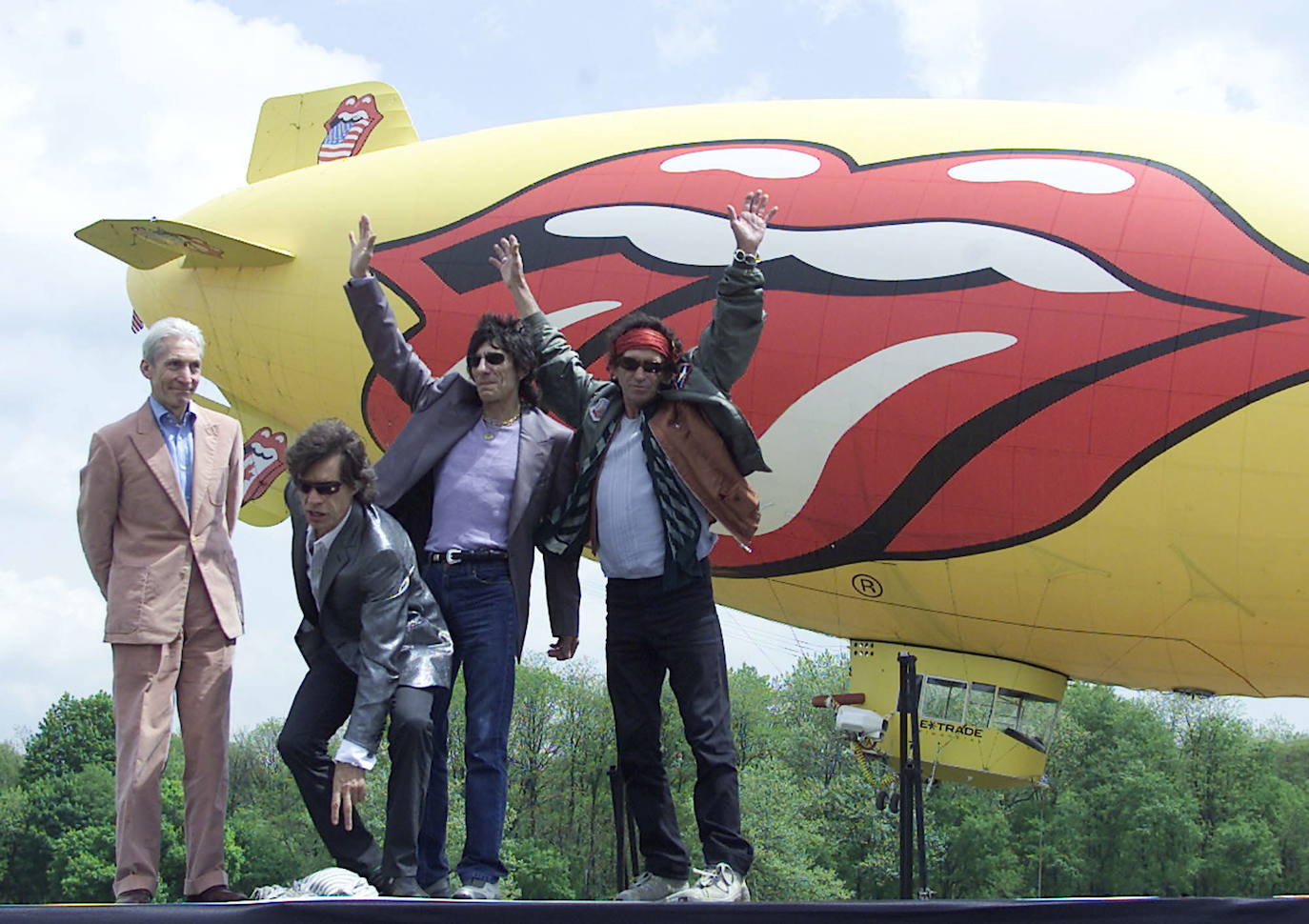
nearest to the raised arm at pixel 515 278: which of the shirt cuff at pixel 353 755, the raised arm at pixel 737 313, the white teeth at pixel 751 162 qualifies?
the raised arm at pixel 737 313

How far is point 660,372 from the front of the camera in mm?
5855

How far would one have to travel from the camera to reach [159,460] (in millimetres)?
5820

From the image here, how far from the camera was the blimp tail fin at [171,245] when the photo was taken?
13703 mm

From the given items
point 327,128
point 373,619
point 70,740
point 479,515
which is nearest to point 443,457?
point 479,515

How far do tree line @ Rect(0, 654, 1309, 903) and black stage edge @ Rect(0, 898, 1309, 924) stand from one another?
4301 cm

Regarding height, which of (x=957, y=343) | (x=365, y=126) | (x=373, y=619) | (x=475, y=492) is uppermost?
(x=365, y=126)

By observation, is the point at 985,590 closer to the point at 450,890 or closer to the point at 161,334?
the point at 450,890

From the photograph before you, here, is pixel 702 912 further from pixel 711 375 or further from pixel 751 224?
pixel 751 224

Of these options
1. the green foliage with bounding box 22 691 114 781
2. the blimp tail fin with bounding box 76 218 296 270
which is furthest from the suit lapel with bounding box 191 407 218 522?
the green foliage with bounding box 22 691 114 781

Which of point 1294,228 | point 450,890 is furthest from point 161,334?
point 1294,228

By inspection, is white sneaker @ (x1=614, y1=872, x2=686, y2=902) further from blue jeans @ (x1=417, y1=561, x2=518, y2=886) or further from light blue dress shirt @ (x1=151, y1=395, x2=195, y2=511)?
light blue dress shirt @ (x1=151, y1=395, x2=195, y2=511)

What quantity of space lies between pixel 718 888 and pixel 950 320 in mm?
7046

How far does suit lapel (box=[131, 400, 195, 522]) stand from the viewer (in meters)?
5.80

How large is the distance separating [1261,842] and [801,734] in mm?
20357
